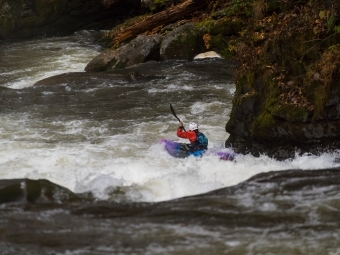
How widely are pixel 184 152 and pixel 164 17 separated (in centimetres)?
885

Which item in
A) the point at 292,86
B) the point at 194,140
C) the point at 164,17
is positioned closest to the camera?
the point at 292,86

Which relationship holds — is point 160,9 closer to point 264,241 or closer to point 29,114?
point 29,114

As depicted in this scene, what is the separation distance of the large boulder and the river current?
9.13 m

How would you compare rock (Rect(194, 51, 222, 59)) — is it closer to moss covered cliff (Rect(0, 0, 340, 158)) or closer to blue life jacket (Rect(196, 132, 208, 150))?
moss covered cliff (Rect(0, 0, 340, 158))

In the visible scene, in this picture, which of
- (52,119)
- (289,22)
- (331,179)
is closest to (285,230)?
(331,179)

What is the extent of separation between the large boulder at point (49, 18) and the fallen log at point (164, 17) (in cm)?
488

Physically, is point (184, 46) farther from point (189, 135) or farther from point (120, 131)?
point (189, 135)

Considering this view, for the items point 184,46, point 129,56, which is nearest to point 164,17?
→ point 184,46

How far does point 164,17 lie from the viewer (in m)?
16.7

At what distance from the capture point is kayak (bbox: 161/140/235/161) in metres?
8.27

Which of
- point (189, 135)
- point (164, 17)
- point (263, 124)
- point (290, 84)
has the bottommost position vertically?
point (189, 135)

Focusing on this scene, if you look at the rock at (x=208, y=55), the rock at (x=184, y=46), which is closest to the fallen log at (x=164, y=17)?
the rock at (x=184, y=46)

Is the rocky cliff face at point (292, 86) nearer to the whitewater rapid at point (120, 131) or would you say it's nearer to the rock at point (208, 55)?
the whitewater rapid at point (120, 131)

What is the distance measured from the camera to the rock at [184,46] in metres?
14.9
